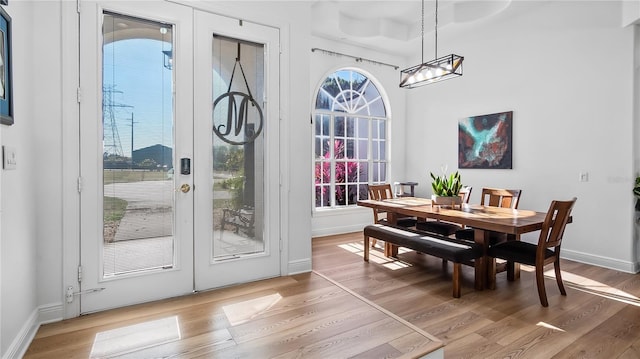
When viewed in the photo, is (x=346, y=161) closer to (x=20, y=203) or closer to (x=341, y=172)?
(x=341, y=172)

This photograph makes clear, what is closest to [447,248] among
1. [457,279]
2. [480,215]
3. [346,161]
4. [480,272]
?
[457,279]

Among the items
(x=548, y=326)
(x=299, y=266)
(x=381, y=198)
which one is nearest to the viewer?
(x=548, y=326)

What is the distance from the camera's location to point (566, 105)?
4.21 meters

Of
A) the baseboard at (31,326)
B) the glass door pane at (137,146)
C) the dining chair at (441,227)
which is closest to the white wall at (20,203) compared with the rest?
the baseboard at (31,326)

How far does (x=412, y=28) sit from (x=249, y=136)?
3697 millimetres

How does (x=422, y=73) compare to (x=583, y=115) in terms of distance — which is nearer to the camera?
(x=422, y=73)

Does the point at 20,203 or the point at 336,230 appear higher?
the point at 20,203

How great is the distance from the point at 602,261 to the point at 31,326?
547 centimetres

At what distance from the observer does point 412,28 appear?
5.44 m

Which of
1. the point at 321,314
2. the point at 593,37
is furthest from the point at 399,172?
the point at 321,314

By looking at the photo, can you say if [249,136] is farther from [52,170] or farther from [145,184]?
[52,170]

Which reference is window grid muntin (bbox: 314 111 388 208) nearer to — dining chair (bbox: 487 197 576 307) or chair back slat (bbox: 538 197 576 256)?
dining chair (bbox: 487 197 576 307)

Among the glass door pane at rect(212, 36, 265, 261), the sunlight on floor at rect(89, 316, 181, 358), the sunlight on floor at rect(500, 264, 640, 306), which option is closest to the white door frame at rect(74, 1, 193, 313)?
the glass door pane at rect(212, 36, 265, 261)

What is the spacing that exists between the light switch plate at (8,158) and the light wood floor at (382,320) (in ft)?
3.70
